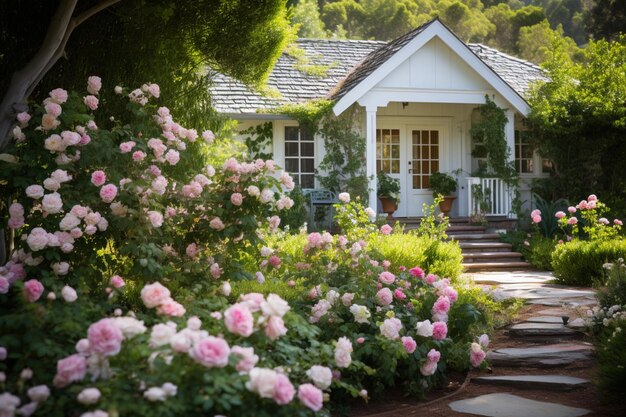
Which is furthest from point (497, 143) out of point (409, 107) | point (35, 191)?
point (35, 191)

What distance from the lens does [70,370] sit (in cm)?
267

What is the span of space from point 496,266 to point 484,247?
43.3 inches

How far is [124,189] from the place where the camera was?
4.62 metres

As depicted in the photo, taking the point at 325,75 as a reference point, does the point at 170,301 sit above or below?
below

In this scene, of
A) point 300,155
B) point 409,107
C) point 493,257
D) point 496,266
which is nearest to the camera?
point 496,266

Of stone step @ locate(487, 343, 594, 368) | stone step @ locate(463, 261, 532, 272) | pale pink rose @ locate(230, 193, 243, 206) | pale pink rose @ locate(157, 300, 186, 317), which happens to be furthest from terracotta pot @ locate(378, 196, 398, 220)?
pale pink rose @ locate(157, 300, 186, 317)

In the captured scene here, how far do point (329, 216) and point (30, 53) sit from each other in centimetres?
814

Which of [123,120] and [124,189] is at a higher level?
[123,120]

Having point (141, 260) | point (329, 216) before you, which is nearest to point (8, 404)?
point (141, 260)

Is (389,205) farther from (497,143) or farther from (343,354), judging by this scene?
(343,354)

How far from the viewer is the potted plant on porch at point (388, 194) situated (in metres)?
14.1

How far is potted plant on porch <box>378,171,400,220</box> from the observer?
557 inches

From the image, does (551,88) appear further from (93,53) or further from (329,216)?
(93,53)

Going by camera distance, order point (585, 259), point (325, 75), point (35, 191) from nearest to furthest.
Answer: point (35, 191), point (585, 259), point (325, 75)
